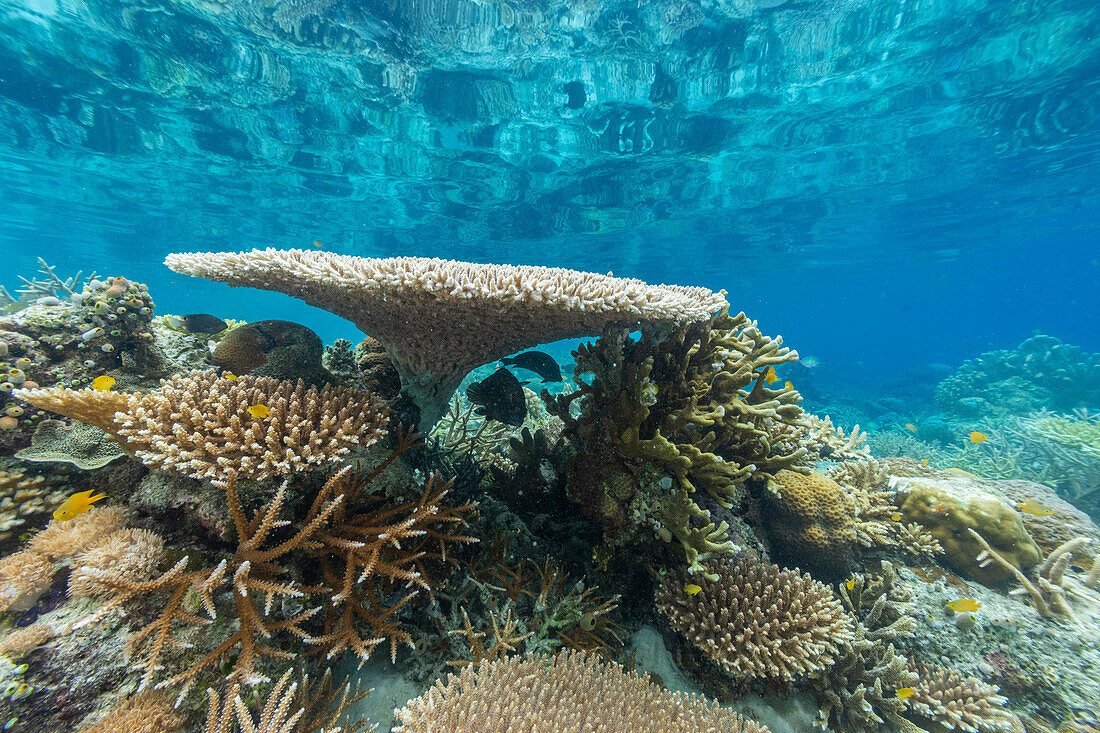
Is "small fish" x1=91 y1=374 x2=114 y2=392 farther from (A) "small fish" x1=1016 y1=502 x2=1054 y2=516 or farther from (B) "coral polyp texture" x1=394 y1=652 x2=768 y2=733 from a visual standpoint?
(A) "small fish" x1=1016 y1=502 x2=1054 y2=516

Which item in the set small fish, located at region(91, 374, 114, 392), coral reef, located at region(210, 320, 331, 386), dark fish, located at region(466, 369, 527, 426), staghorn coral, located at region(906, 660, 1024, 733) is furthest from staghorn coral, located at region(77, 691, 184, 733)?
staghorn coral, located at region(906, 660, 1024, 733)

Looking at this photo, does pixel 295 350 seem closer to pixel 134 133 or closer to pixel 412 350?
pixel 412 350

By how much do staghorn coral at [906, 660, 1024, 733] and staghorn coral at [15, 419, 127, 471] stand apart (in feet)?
19.8

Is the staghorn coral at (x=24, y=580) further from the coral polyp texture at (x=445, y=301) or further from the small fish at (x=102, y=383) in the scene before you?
the coral polyp texture at (x=445, y=301)

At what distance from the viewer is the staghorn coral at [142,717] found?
1.82 meters

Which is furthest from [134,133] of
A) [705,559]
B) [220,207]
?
[705,559]

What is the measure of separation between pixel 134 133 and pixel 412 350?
24.7m

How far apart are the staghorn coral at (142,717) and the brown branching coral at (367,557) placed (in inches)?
24.8

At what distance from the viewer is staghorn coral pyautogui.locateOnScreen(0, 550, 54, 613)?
1963 mm

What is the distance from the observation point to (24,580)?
6.53 ft

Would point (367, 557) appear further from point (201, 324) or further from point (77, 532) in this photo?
point (201, 324)

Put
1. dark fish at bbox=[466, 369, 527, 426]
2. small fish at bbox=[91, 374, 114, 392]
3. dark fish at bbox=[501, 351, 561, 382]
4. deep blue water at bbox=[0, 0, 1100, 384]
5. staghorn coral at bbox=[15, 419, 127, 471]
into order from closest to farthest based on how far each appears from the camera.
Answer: staghorn coral at bbox=[15, 419, 127, 471] < small fish at bbox=[91, 374, 114, 392] < dark fish at bbox=[466, 369, 527, 426] < dark fish at bbox=[501, 351, 561, 382] < deep blue water at bbox=[0, 0, 1100, 384]

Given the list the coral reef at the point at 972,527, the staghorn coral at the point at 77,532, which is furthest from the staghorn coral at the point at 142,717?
the coral reef at the point at 972,527

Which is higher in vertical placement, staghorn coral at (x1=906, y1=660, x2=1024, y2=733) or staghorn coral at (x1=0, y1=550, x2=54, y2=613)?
staghorn coral at (x1=906, y1=660, x2=1024, y2=733)
